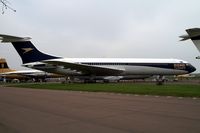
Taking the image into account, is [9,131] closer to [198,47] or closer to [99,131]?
[99,131]

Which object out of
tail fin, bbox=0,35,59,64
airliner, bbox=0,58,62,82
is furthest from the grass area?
airliner, bbox=0,58,62,82

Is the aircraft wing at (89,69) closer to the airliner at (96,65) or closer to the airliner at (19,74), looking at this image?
the airliner at (96,65)

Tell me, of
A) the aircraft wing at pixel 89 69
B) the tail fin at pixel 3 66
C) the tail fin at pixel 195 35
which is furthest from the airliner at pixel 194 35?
the tail fin at pixel 3 66

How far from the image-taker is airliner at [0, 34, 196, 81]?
46.1 metres

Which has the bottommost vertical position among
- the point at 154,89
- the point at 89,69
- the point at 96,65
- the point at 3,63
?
the point at 154,89

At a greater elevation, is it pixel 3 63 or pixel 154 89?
pixel 3 63

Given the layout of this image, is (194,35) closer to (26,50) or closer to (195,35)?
(195,35)

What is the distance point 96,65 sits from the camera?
162 feet

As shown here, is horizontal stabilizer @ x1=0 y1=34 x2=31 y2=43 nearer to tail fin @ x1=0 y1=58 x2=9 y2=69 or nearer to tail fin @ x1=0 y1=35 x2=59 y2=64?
tail fin @ x1=0 y1=35 x2=59 y2=64

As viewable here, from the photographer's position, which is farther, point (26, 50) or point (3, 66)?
point (3, 66)

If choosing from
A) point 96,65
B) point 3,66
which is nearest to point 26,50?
point 96,65

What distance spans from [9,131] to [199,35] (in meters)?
9.40

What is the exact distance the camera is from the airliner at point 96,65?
46.1m

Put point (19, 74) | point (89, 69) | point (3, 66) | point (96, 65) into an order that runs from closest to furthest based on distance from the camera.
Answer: point (89, 69)
point (96, 65)
point (19, 74)
point (3, 66)
